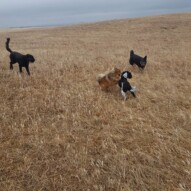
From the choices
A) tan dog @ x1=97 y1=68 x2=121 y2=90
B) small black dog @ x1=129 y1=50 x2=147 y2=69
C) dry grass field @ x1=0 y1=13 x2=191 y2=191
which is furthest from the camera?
small black dog @ x1=129 y1=50 x2=147 y2=69

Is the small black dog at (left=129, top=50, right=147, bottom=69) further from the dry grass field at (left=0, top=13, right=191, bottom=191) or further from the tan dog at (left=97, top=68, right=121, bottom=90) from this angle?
the tan dog at (left=97, top=68, right=121, bottom=90)

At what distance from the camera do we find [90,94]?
8.59 metres

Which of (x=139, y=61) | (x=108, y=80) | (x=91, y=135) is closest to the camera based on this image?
(x=91, y=135)

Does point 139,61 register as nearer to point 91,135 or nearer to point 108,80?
point 108,80

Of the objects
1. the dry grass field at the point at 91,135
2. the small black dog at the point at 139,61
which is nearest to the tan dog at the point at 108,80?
the dry grass field at the point at 91,135

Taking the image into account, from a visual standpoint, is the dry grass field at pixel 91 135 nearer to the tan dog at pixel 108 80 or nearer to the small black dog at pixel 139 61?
the tan dog at pixel 108 80

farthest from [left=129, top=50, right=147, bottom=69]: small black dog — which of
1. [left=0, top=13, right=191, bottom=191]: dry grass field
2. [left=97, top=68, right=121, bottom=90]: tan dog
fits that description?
[left=97, top=68, right=121, bottom=90]: tan dog

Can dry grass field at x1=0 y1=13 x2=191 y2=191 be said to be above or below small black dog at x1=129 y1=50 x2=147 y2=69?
below

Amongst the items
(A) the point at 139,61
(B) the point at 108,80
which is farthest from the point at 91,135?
(A) the point at 139,61

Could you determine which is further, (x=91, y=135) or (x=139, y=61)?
(x=139, y=61)

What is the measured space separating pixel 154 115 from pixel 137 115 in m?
0.38

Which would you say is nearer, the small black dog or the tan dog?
the tan dog

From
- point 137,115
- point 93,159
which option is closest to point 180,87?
point 137,115

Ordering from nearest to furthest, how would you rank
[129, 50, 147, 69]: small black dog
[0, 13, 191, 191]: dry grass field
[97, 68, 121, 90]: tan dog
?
1. [0, 13, 191, 191]: dry grass field
2. [97, 68, 121, 90]: tan dog
3. [129, 50, 147, 69]: small black dog
